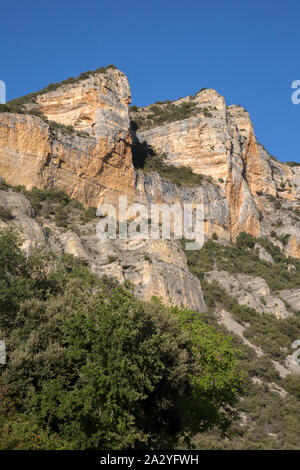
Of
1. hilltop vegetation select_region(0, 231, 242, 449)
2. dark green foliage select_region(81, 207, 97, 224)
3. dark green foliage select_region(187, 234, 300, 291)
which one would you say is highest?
dark green foliage select_region(81, 207, 97, 224)

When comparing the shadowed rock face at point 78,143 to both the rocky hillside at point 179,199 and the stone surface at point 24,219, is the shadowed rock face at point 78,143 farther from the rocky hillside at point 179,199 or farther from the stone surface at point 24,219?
the stone surface at point 24,219

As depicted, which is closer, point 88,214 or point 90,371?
point 90,371

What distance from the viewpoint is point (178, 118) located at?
2876 inches

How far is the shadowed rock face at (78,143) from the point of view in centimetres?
4616

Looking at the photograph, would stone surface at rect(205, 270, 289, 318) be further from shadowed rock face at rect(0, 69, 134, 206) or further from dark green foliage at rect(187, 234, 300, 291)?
shadowed rock face at rect(0, 69, 134, 206)

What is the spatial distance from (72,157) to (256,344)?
24.3 m

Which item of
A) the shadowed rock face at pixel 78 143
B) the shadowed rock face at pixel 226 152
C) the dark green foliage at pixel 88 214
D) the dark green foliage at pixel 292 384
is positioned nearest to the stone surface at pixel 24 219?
the shadowed rock face at pixel 78 143

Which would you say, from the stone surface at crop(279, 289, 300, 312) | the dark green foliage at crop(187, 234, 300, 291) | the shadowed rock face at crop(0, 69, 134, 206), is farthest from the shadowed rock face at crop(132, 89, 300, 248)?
the stone surface at crop(279, 289, 300, 312)

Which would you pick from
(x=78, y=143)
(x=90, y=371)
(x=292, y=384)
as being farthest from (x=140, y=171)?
(x=90, y=371)

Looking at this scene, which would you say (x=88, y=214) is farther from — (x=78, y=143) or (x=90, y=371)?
(x=90, y=371)

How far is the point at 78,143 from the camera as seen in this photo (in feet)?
165

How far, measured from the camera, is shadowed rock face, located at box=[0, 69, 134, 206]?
4616 centimetres

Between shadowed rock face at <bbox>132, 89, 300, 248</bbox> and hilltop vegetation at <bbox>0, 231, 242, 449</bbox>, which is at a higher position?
shadowed rock face at <bbox>132, 89, 300, 248</bbox>
